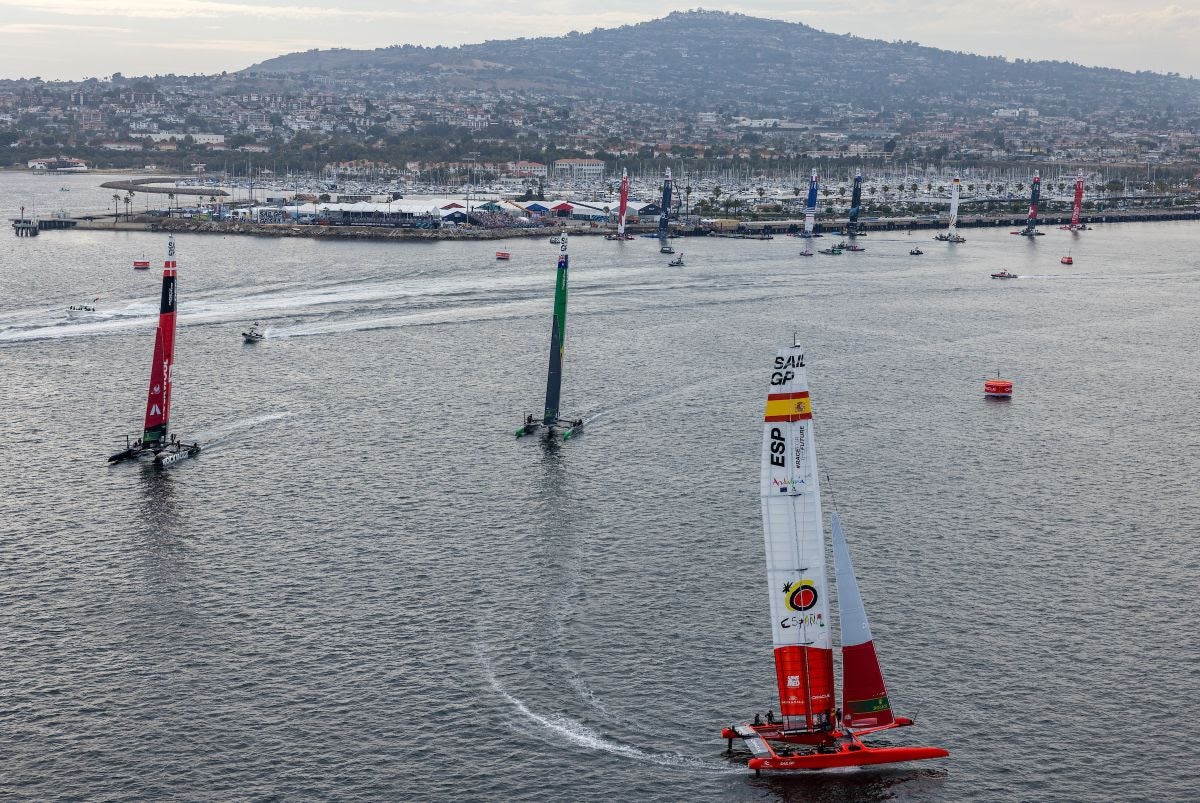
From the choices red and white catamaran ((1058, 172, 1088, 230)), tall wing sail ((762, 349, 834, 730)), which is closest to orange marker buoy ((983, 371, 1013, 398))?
tall wing sail ((762, 349, 834, 730))

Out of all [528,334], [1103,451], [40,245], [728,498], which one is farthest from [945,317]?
[40,245]

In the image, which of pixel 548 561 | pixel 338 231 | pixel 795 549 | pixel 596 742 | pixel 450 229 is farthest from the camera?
pixel 450 229

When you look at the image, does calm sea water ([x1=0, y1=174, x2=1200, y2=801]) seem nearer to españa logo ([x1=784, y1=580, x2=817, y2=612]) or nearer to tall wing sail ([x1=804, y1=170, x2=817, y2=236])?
españa logo ([x1=784, y1=580, x2=817, y2=612])

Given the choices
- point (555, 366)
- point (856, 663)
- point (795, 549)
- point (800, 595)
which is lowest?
point (856, 663)

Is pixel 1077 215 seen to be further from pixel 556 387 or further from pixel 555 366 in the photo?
pixel 556 387

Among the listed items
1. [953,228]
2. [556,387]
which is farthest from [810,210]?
[556,387]

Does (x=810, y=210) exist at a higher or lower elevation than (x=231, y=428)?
higher

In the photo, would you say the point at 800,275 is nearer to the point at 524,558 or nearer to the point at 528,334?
the point at 528,334
